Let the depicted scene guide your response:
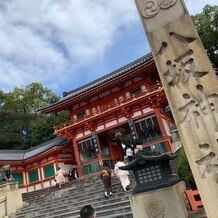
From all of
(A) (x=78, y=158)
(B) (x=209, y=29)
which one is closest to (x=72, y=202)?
(A) (x=78, y=158)

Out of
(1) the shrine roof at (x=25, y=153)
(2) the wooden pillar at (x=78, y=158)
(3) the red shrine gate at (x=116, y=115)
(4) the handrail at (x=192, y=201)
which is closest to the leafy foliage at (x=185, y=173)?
(4) the handrail at (x=192, y=201)

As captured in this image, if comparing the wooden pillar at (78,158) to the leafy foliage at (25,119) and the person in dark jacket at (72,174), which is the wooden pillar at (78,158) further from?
the leafy foliage at (25,119)

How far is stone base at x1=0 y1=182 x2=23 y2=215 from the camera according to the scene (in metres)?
13.6

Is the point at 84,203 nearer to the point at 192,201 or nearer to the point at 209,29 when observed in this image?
the point at 192,201

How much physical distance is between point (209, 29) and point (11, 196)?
1162 inches

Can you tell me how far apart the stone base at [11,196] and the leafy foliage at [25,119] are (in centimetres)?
2001

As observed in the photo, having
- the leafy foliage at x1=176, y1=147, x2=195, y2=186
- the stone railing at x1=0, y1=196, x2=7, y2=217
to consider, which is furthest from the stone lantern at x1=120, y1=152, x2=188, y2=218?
the stone railing at x1=0, y1=196, x2=7, y2=217

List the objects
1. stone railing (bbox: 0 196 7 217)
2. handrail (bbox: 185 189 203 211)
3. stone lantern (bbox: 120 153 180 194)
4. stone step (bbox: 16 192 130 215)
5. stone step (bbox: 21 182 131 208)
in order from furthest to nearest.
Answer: stone railing (bbox: 0 196 7 217)
stone step (bbox: 21 182 131 208)
stone step (bbox: 16 192 130 215)
handrail (bbox: 185 189 203 211)
stone lantern (bbox: 120 153 180 194)

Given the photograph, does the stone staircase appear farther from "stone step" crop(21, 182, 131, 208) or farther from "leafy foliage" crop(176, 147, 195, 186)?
"leafy foliage" crop(176, 147, 195, 186)

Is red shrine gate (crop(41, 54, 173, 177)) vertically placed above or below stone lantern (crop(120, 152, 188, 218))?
above

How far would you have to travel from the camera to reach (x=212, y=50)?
33562 mm

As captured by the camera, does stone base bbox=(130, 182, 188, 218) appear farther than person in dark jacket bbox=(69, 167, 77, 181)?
No

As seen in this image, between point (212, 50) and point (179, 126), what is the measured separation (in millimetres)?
33422

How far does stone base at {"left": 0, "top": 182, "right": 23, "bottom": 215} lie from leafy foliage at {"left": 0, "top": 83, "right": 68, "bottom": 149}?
65.7 ft
